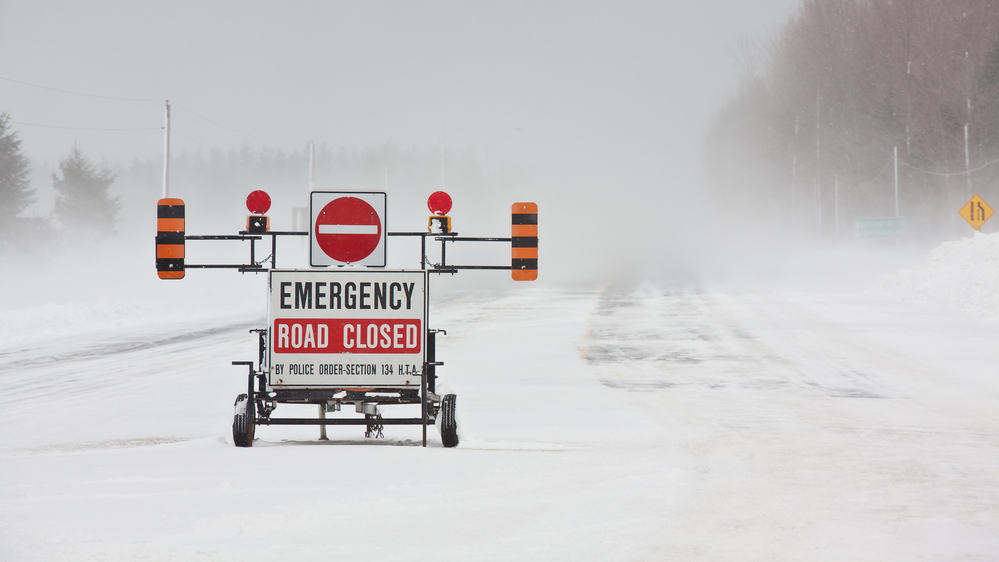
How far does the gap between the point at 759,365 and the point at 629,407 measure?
4111 millimetres

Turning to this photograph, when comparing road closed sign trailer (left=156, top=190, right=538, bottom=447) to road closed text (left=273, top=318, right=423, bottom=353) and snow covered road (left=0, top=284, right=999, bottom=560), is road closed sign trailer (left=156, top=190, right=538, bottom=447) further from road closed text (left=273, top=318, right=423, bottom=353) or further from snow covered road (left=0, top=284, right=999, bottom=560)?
snow covered road (left=0, top=284, right=999, bottom=560)

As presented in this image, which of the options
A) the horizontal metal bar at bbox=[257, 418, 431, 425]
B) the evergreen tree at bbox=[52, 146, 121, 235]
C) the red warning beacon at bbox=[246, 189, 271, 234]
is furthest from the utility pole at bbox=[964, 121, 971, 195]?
the evergreen tree at bbox=[52, 146, 121, 235]

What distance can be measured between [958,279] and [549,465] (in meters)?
20.5

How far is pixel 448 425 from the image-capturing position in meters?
7.68

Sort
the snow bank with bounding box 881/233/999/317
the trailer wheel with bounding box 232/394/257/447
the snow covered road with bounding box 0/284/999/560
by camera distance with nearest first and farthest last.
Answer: the snow covered road with bounding box 0/284/999/560
the trailer wheel with bounding box 232/394/257/447
the snow bank with bounding box 881/233/999/317

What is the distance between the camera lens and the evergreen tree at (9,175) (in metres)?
72.1

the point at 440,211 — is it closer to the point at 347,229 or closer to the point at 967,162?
the point at 347,229

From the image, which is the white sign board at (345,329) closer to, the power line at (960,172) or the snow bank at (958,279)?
the snow bank at (958,279)

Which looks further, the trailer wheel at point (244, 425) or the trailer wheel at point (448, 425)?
the trailer wheel at point (448, 425)

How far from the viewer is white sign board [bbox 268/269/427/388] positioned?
7422mm

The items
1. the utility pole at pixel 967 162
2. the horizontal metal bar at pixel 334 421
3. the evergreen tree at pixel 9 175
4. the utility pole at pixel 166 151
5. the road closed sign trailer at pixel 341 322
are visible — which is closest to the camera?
the horizontal metal bar at pixel 334 421

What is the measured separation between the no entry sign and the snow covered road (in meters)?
1.33

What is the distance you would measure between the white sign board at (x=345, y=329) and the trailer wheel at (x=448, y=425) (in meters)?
0.39

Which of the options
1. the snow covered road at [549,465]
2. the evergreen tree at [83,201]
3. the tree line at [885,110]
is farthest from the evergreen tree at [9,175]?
the snow covered road at [549,465]
